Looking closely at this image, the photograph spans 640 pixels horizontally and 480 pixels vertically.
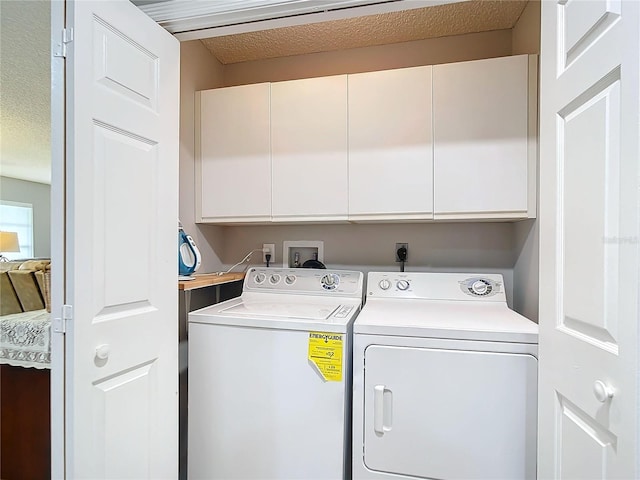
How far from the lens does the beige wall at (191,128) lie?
6.26 ft

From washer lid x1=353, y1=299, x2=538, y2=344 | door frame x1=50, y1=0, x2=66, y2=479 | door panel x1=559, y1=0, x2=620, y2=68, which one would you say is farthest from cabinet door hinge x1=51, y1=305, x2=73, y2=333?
door panel x1=559, y1=0, x2=620, y2=68

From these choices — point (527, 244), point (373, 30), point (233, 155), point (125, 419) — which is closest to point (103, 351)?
point (125, 419)

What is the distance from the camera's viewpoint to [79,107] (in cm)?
94

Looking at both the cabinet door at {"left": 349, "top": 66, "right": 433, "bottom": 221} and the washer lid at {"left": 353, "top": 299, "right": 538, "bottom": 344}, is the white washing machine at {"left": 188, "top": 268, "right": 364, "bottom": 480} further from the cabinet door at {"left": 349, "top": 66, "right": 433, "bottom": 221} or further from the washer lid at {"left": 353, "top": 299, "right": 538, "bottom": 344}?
the cabinet door at {"left": 349, "top": 66, "right": 433, "bottom": 221}

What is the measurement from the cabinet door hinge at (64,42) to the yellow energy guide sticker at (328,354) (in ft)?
3.92

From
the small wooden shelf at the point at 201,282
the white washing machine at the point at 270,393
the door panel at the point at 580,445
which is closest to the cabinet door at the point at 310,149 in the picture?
the small wooden shelf at the point at 201,282

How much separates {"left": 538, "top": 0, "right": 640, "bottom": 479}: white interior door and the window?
151 centimetres

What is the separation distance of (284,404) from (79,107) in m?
1.24

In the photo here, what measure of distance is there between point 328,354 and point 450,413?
0.49 m

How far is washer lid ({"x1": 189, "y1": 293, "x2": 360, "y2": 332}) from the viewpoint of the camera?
Answer: 143cm

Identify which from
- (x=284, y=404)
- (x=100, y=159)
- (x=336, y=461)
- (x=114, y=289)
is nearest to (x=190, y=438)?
(x=284, y=404)

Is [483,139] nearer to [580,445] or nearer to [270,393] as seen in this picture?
[580,445]

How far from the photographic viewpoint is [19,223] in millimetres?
1040

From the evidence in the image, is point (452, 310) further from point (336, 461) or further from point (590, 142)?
point (590, 142)
